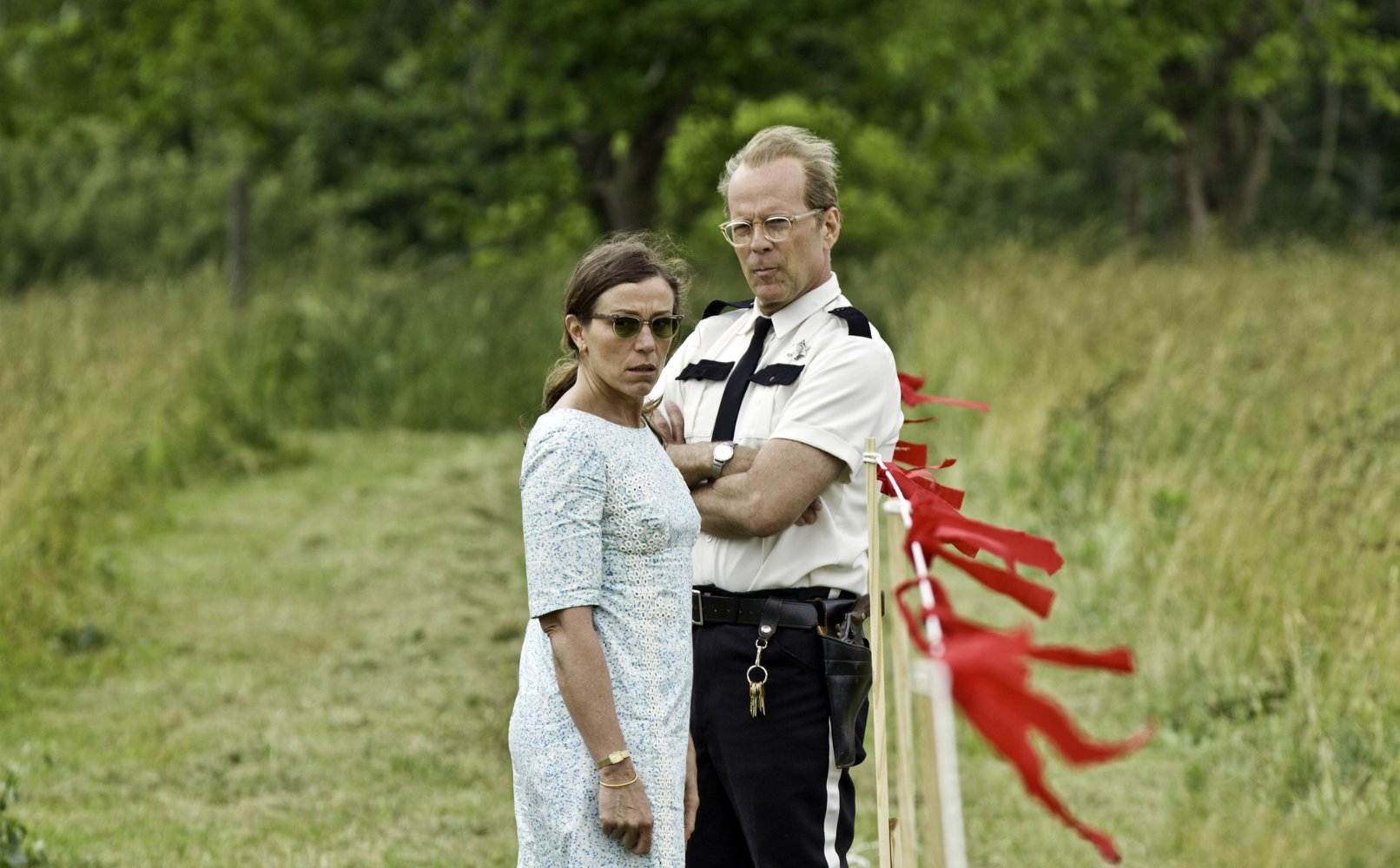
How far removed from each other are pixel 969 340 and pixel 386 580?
5198 mm

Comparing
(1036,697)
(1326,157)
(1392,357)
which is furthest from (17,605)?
(1326,157)

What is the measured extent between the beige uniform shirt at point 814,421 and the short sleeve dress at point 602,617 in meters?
0.29

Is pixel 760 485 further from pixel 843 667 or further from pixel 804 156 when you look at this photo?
pixel 804 156

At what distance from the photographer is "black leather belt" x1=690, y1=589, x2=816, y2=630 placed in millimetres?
3049

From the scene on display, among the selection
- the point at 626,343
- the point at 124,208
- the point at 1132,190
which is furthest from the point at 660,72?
the point at 1132,190

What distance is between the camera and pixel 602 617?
2.69 meters

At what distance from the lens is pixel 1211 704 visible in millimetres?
5945

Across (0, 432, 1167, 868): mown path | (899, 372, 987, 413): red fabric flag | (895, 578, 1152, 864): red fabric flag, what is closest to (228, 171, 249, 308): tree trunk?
(0, 432, 1167, 868): mown path

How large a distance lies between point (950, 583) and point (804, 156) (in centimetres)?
599

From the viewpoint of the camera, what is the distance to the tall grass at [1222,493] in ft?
16.7

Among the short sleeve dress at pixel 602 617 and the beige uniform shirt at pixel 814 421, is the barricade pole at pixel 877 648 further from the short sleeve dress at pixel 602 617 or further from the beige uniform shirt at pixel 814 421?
the short sleeve dress at pixel 602 617

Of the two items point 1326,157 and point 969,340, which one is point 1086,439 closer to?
point 969,340

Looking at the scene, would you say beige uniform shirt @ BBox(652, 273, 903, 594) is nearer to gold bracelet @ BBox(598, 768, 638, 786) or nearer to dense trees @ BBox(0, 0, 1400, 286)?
gold bracelet @ BBox(598, 768, 638, 786)

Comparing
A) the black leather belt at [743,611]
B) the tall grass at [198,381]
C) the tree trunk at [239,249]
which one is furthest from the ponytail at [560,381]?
the tree trunk at [239,249]
